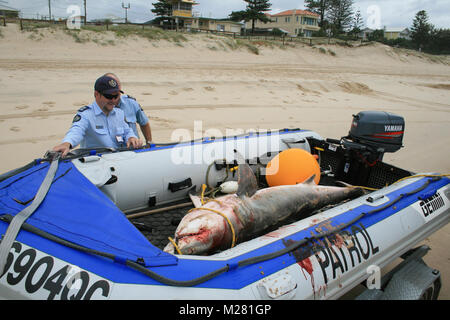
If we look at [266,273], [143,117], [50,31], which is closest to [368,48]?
[50,31]

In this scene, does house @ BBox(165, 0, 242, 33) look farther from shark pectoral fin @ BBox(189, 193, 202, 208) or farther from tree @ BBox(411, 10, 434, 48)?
shark pectoral fin @ BBox(189, 193, 202, 208)

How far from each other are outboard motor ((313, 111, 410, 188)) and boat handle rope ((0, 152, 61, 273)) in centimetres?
271

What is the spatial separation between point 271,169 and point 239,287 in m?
1.69

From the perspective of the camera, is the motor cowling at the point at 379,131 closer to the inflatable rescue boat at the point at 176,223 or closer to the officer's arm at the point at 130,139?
the inflatable rescue boat at the point at 176,223

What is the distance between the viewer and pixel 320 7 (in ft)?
150

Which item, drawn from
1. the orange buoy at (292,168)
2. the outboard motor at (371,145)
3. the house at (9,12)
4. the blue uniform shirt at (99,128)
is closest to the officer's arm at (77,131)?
the blue uniform shirt at (99,128)

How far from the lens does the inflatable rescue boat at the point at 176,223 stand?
4.95ft

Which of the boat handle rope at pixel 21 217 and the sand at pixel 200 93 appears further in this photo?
the sand at pixel 200 93

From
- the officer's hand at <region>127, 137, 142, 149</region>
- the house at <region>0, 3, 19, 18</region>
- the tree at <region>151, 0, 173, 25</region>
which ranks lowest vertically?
the officer's hand at <region>127, 137, 142, 149</region>

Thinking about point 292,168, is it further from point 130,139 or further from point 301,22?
point 301,22

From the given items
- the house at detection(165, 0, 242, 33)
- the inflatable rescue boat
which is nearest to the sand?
the inflatable rescue boat

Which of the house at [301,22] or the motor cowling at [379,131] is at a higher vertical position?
the house at [301,22]

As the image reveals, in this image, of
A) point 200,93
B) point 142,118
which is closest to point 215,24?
point 200,93

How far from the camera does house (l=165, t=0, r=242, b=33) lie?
3791cm
